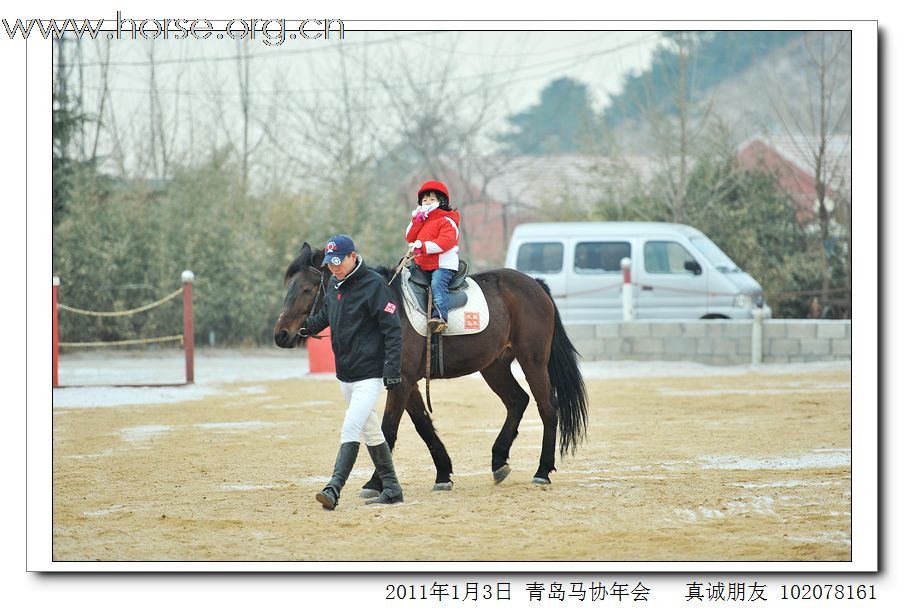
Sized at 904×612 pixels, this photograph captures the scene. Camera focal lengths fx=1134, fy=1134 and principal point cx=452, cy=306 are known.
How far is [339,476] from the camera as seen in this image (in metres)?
7.02

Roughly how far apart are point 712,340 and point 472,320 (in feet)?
34.1

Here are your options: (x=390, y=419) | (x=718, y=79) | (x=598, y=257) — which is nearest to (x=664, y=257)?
(x=598, y=257)

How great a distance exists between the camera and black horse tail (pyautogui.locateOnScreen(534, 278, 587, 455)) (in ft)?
28.3

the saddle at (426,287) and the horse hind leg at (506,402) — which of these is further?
the horse hind leg at (506,402)

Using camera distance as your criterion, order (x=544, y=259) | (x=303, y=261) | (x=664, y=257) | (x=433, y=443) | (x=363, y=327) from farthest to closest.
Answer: (x=544, y=259) < (x=664, y=257) < (x=433, y=443) < (x=303, y=261) < (x=363, y=327)

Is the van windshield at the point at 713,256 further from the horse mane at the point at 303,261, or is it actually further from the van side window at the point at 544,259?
the horse mane at the point at 303,261

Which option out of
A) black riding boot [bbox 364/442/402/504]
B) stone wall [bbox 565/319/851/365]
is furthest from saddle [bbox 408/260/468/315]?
stone wall [bbox 565/319/851/365]

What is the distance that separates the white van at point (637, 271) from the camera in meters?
18.6

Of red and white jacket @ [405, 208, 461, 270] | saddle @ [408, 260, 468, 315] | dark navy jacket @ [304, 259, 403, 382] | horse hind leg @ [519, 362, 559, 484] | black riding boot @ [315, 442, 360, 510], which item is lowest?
black riding boot @ [315, 442, 360, 510]

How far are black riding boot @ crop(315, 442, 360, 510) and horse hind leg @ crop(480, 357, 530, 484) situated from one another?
4.74 feet

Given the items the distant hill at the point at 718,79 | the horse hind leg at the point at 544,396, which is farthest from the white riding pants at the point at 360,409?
the distant hill at the point at 718,79

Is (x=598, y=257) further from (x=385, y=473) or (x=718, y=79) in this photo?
(x=718, y=79)

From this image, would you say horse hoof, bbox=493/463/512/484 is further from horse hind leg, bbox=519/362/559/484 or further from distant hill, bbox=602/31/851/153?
distant hill, bbox=602/31/851/153
